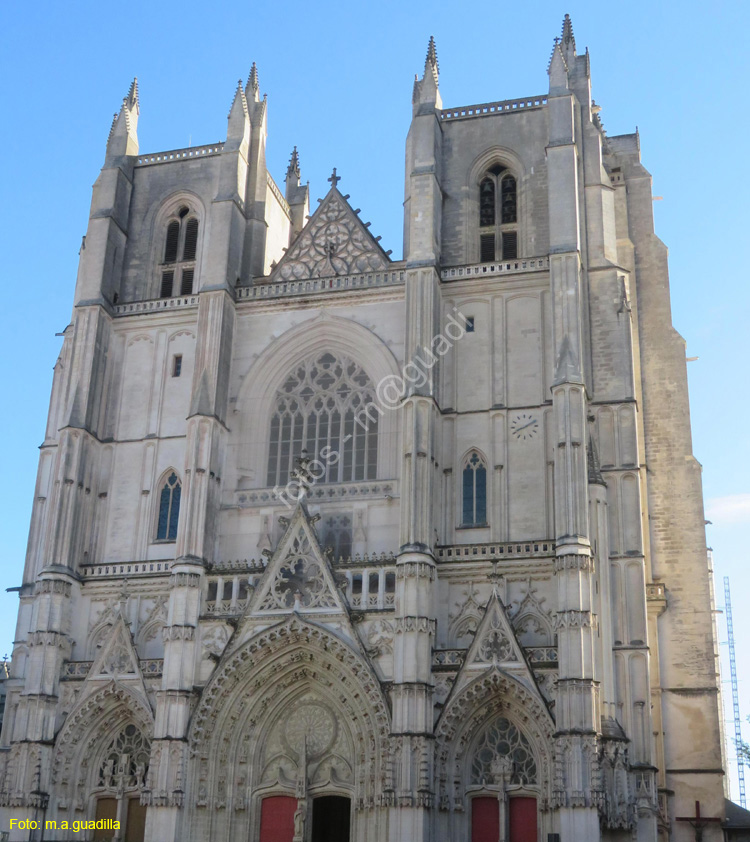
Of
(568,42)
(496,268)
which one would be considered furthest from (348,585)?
(568,42)

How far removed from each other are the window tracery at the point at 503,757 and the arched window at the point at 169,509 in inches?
438

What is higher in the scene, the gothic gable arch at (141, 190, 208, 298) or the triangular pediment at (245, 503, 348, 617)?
the gothic gable arch at (141, 190, 208, 298)

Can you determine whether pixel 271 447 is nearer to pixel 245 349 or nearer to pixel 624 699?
pixel 245 349

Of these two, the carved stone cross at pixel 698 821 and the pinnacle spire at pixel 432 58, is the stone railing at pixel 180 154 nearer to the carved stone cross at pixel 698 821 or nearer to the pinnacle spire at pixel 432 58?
the pinnacle spire at pixel 432 58

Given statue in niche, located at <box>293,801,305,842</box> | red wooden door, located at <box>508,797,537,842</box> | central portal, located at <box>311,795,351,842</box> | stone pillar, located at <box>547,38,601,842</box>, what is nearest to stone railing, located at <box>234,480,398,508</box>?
stone pillar, located at <box>547,38,601,842</box>

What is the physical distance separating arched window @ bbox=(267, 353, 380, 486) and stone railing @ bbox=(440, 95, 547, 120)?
918 cm

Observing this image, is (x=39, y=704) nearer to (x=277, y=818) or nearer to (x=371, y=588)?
(x=277, y=818)

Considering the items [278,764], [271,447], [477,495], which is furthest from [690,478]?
[278,764]

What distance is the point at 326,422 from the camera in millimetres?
35344

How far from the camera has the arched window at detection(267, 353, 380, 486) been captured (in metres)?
34.6

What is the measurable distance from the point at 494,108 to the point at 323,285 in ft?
27.2

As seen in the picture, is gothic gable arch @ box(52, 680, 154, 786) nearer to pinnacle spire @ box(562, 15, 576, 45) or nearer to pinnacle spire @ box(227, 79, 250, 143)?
pinnacle spire @ box(227, 79, 250, 143)

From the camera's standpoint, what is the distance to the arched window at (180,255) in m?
38.6

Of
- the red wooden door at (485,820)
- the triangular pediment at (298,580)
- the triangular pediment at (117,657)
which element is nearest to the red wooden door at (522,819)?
the red wooden door at (485,820)
